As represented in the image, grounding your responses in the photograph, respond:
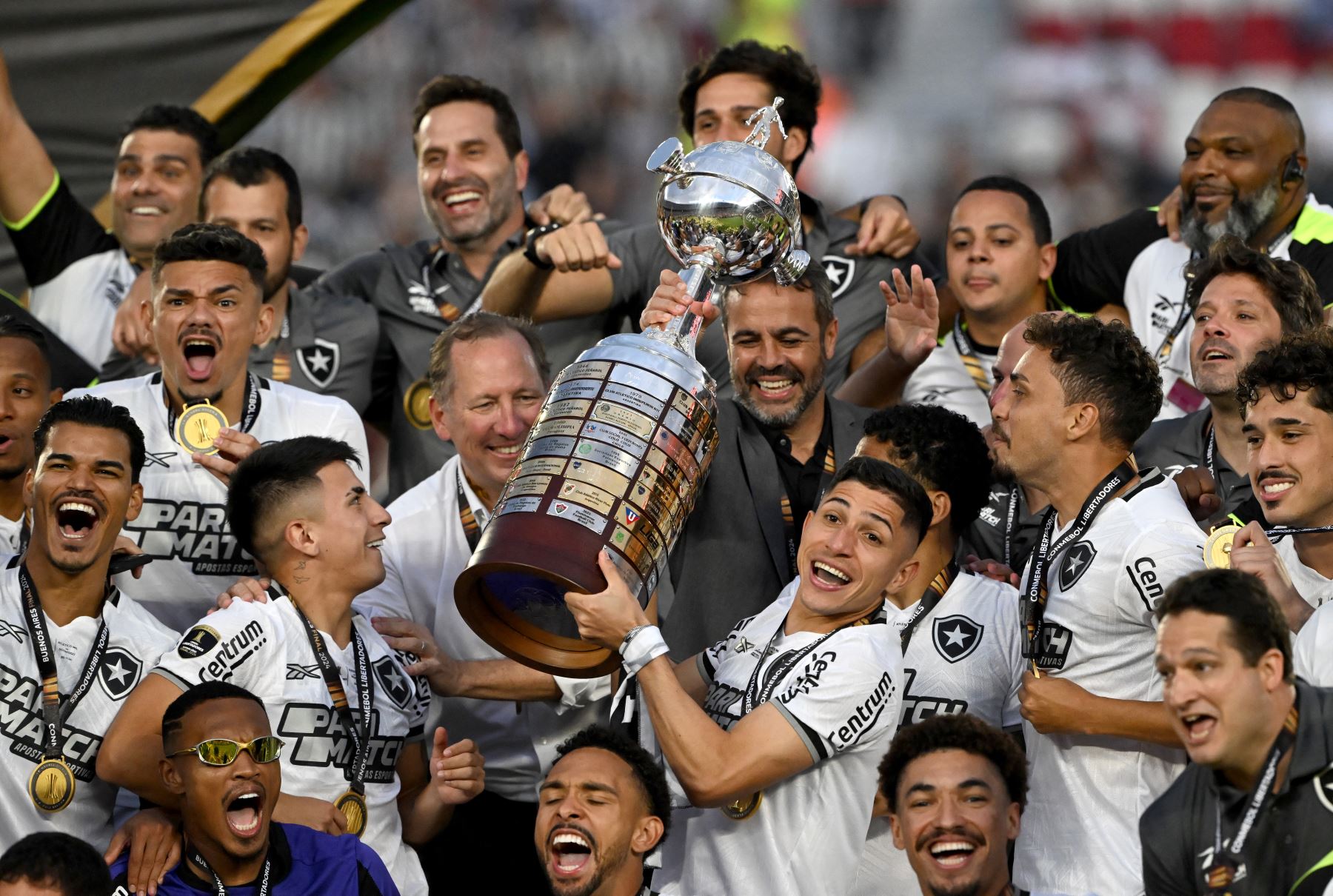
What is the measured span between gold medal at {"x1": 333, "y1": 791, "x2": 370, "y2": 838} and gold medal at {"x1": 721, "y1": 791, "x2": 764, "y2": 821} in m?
0.95

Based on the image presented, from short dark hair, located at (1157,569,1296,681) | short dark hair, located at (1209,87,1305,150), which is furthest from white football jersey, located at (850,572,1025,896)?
short dark hair, located at (1209,87,1305,150)

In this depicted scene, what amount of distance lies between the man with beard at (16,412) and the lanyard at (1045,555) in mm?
2863

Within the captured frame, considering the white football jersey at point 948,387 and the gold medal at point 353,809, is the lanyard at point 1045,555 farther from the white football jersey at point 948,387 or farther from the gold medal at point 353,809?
the gold medal at point 353,809

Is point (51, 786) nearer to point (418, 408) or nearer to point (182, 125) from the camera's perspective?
point (418, 408)

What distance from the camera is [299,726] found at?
4855 mm

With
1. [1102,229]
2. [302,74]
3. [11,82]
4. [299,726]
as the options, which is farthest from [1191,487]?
[11,82]

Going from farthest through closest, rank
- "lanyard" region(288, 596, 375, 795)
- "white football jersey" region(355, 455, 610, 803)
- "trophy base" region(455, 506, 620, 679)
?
"white football jersey" region(355, 455, 610, 803)
"lanyard" region(288, 596, 375, 795)
"trophy base" region(455, 506, 620, 679)

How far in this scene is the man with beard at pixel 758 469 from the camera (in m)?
5.53

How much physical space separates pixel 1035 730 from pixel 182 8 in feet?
17.1

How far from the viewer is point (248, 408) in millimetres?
5770

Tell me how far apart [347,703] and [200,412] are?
118cm

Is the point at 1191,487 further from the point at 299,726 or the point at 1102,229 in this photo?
the point at 299,726

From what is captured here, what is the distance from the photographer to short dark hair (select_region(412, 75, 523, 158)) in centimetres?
699

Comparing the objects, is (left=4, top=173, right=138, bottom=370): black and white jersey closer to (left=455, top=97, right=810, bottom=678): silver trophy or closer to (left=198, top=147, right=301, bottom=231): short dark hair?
(left=198, top=147, right=301, bottom=231): short dark hair
